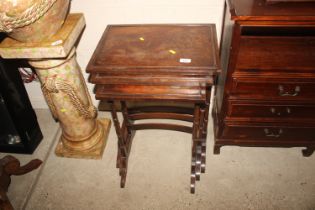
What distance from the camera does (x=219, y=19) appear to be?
7.75 ft

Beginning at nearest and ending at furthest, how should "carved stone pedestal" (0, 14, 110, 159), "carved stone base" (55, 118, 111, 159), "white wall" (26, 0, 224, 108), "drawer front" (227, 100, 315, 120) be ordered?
1. "carved stone pedestal" (0, 14, 110, 159)
2. "drawer front" (227, 100, 315, 120)
3. "white wall" (26, 0, 224, 108)
4. "carved stone base" (55, 118, 111, 159)

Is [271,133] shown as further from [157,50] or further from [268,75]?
[157,50]

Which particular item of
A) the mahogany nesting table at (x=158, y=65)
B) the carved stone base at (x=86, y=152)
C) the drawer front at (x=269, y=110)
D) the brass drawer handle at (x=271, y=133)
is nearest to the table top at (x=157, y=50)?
the mahogany nesting table at (x=158, y=65)

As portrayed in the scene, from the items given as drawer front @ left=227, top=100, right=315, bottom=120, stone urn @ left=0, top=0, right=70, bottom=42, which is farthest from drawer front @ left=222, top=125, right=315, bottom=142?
stone urn @ left=0, top=0, right=70, bottom=42

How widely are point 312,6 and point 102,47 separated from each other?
147 cm

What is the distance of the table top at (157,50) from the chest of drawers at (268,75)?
0.63ft

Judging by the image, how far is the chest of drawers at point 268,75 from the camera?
1.70 meters

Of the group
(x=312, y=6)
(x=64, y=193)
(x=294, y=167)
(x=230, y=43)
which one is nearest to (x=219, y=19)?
(x=230, y=43)

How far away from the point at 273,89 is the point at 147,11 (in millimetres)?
1251

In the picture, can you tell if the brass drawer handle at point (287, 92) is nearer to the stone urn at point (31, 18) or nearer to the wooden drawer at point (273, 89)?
the wooden drawer at point (273, 89)

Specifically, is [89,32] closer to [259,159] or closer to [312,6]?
[312,6]

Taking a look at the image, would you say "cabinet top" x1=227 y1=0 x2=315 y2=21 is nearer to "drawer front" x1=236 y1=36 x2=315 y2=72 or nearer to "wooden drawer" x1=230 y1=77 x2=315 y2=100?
"drawer front" x1=236 y1=36 x2=315 y2=72

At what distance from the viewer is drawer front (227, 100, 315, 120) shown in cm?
A: 214

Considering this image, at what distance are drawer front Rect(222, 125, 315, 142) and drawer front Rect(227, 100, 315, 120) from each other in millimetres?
136
